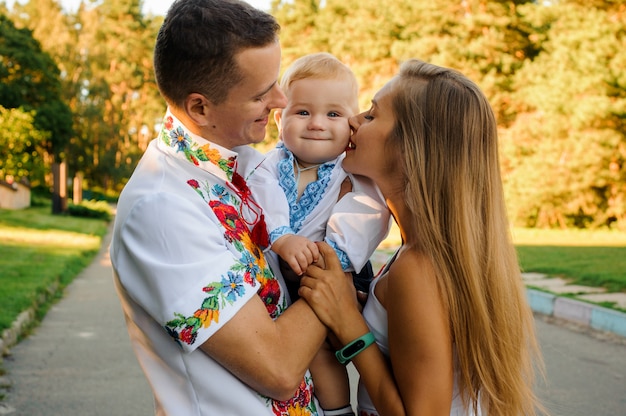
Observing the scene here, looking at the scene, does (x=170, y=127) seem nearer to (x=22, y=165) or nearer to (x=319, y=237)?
(x=319, y=237)

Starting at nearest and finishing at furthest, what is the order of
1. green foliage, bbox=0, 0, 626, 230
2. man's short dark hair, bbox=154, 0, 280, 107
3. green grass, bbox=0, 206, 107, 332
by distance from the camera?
man's short dark hair, bbox=154, 0, 280, 107 → green grass, bbox=0, 206, 107, 332 → green foliage, bbox=0, 0, 626, 230

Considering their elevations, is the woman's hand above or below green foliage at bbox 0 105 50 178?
above

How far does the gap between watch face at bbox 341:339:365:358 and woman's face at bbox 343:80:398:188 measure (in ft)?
1.67

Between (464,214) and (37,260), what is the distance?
36.1ft

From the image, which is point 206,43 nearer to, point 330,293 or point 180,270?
point 180,270

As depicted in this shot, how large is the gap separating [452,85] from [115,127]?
5091 centimetres

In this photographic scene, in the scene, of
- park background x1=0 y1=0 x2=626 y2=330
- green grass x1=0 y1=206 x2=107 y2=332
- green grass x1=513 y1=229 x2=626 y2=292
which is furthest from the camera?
park background x1=0 y1=0 x2=626 y2=330

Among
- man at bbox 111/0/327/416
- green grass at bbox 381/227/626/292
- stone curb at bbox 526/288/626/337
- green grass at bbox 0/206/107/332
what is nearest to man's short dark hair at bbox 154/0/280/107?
man at bbox 111/0/327/416

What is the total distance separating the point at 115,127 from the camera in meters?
50.3

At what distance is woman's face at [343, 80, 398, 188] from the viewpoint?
6.89 ft

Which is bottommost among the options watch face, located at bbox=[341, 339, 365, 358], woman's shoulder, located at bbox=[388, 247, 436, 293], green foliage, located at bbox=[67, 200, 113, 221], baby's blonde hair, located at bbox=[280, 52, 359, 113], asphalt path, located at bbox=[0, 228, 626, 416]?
green foliage, located at bbox=[67, 200, 113, 221]

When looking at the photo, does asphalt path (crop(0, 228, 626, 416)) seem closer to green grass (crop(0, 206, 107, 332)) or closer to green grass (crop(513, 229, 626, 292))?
green grass (crop(0, 206, 107, 332))

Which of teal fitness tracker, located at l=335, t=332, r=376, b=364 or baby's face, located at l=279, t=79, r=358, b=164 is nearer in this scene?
teal fitness tracker, located at l=335, t=332, r=376, b=364

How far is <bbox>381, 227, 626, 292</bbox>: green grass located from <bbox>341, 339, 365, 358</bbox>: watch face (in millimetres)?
6715
